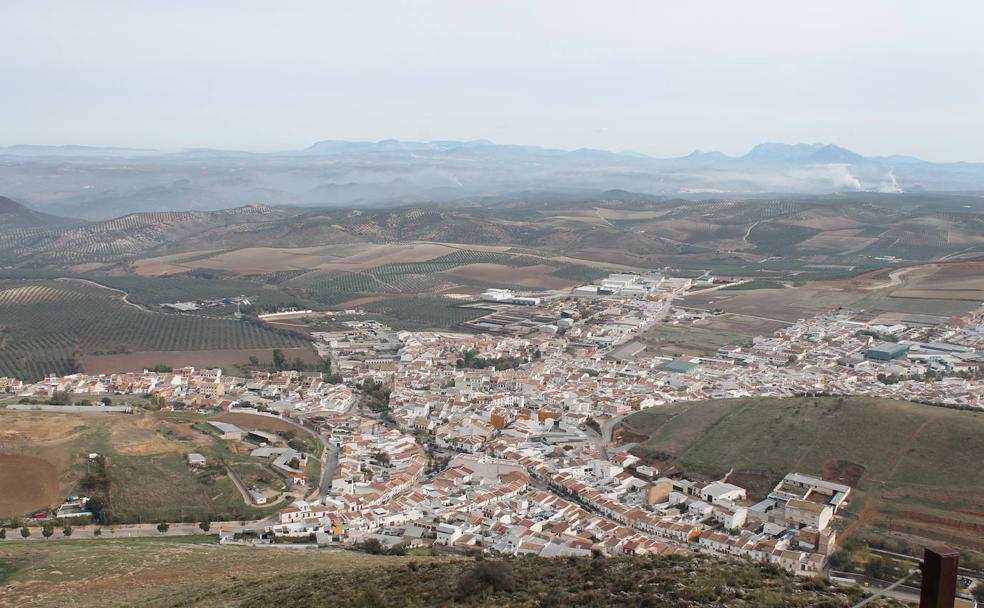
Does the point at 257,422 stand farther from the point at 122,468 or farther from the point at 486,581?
the point at 486,581

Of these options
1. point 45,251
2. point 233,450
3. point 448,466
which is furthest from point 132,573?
point 45,251

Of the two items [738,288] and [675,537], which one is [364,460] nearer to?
[675,537]

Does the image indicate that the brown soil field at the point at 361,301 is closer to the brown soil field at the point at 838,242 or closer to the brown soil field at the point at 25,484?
the brown soil field at the point at 25,484

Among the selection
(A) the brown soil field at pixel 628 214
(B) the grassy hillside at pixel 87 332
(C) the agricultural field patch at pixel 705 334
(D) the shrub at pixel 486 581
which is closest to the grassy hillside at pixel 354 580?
(D) the shrub at pixel 486 581

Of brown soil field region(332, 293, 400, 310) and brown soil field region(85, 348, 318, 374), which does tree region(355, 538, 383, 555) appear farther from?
brown soil field region(332, 293, 400, 310)

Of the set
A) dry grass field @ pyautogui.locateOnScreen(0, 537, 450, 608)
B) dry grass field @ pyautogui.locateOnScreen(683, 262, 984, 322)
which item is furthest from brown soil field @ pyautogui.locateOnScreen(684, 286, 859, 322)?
dry grass field @ pyautogui.locateOnScreen(0, 537, 450, 608)

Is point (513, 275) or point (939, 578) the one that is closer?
point (939, 578)

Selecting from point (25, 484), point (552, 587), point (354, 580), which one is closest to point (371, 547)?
point (354, 580)

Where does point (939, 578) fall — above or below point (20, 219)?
above
